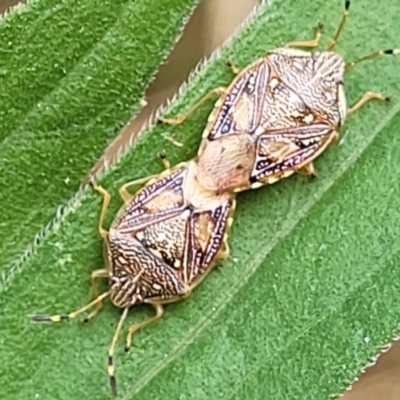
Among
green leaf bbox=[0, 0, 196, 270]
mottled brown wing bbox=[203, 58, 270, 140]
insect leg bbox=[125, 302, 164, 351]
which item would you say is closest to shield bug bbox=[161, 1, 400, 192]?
mottled brown wing bbox=[203, 58, 270, 140]

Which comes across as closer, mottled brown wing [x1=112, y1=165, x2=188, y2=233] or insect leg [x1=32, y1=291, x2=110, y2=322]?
insect leg [x1=32, y1=291, x2=110, y2=322]

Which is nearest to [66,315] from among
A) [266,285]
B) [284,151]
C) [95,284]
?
[95,284]

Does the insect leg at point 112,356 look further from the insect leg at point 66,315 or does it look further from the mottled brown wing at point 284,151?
the mottled brown wing at point 284,151

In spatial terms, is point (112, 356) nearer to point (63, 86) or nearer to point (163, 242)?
point (163, 242)

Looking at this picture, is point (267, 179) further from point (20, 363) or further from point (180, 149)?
point (20, 363)

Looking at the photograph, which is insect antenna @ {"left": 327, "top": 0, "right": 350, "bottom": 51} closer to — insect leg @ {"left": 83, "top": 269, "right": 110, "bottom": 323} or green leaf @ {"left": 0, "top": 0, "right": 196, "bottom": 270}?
green leaf @ {"left": 0, "top": 0, "right": 196, "bottom": 270}

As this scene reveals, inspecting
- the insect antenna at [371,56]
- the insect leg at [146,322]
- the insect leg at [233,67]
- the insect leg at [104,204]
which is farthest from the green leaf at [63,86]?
the insect antenna at [371,56]
